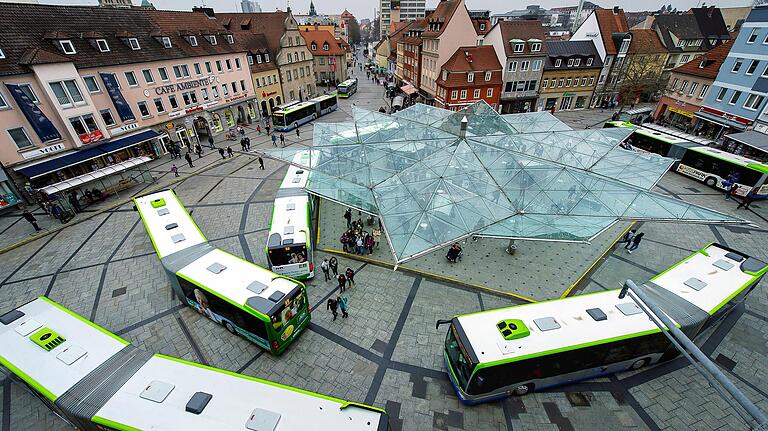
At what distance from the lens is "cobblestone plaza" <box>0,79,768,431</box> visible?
12.6m

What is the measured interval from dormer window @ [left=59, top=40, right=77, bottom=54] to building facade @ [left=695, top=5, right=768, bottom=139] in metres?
66.3

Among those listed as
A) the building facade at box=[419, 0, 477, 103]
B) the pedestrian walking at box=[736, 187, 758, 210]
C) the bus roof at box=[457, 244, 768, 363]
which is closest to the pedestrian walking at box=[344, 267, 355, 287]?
the bus roof at box=[457, 244, 768, 363]

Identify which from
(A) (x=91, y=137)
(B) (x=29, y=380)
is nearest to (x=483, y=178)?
(B) (x=29, y=380)

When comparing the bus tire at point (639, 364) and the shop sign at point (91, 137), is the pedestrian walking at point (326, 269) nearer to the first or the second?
the bus tire at point (639, 364)

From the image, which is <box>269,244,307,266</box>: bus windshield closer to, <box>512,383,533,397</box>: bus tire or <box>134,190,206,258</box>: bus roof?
<box>134,190,206,258</box>: bus roof

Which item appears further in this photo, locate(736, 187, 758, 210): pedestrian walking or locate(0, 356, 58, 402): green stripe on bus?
locate(736, 187, 758, 210): pedestrian walking

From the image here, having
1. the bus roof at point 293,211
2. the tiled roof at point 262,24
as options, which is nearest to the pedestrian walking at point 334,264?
the bus roof at point 293,211

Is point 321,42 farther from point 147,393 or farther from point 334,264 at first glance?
point 147,393

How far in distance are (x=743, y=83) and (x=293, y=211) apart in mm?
48746

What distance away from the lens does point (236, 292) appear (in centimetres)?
1388

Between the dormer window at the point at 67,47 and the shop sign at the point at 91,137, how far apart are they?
23.3 ft

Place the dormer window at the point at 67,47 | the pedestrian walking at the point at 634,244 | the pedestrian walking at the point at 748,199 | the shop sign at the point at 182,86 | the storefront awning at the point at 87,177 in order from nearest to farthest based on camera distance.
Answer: the pedestrian walking at the point at 634,244
the storefront awning at the point at 87,177
the pedestrian walking at the point at 748,199
the dormer window at the point at 67,47
the shop sign at the point at 182,86

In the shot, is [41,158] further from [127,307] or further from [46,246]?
[127,307]

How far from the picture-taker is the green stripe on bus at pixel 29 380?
32.4ft
